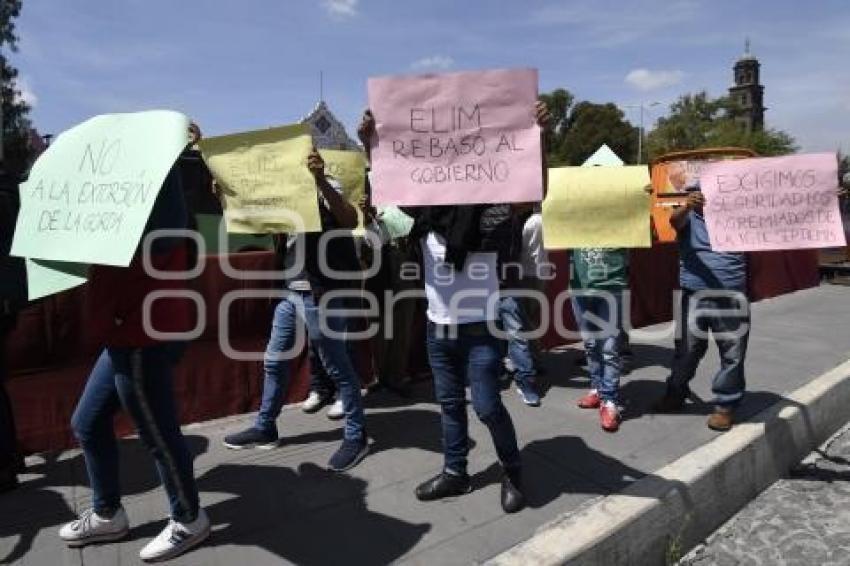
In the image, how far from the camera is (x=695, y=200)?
404cm

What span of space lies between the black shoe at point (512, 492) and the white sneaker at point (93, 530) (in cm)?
172

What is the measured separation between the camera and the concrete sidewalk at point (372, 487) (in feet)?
9.48

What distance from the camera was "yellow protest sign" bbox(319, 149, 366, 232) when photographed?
4996 millimetres

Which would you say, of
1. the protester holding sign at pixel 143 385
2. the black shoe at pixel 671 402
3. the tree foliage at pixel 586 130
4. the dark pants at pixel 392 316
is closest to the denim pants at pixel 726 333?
the black shoe at pixel 671 402

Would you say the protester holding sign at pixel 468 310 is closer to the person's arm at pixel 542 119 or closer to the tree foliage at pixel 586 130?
Answer: the person's arm at pixel 542 119

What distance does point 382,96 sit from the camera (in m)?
3.05

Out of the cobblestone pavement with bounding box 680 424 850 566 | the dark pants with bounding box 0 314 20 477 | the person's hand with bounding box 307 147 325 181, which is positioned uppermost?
the person's hand with bounding box 307 147 325 181

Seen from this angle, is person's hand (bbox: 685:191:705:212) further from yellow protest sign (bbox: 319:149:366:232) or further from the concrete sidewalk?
yellow protest sign (bbox: 319:149:366:232)

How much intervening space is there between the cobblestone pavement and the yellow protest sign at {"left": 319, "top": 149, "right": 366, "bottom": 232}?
10.4 feet

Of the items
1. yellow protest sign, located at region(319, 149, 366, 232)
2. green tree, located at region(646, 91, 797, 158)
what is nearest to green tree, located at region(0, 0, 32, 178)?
yellow protest sign, located at region(319, 149, 366, 232)

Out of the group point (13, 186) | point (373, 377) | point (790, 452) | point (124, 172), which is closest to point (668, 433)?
point (790, 452)

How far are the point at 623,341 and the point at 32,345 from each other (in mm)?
4677

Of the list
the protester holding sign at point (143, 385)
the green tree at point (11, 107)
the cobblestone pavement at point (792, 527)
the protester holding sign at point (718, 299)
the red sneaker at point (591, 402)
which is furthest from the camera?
the green tree at point (11, 107)

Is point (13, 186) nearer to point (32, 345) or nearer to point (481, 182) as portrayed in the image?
point (32, 345)
